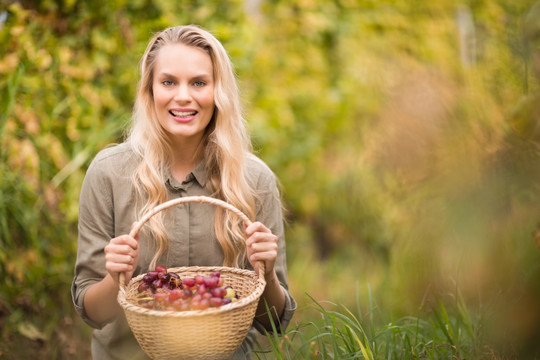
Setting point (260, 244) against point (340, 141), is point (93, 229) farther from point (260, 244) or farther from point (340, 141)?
point (340, 141)

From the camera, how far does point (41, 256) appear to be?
10.1ft

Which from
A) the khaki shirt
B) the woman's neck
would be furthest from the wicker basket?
the woman's neck

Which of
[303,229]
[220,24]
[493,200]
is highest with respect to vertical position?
[220,24]

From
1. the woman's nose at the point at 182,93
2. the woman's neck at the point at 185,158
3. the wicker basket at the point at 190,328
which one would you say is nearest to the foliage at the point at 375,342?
the wicker basket at the point at 190,328

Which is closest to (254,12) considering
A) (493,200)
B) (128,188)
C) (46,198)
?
(46,198)

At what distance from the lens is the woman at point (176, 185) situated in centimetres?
196

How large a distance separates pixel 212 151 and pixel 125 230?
0.42 m

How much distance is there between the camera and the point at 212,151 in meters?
2.08

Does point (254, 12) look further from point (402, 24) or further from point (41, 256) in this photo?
point (41, 256)

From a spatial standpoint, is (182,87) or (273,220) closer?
(182,87)

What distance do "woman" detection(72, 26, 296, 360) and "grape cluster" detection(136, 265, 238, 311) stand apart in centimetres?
26

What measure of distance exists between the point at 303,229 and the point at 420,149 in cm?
345

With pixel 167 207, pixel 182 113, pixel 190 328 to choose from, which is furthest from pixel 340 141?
pixel 190 328

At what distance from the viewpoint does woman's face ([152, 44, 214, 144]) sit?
1954 millimetres
